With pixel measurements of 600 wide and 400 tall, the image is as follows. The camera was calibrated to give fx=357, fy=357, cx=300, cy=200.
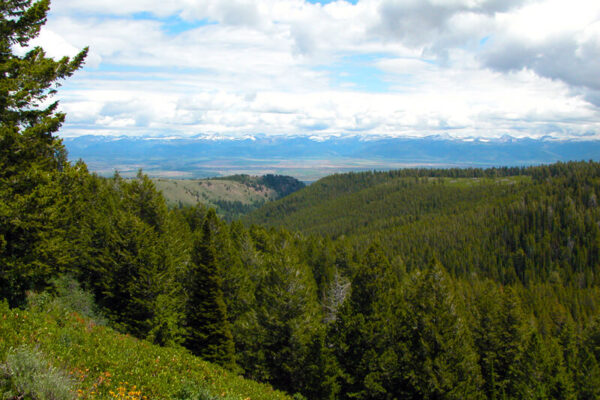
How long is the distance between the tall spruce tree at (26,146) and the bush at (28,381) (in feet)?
32.8

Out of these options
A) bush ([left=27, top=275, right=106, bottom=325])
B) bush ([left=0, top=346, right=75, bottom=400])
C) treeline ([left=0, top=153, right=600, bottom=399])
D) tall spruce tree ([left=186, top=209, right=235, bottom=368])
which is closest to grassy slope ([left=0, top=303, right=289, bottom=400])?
bush ([left=0, top=346, right=75, bottom=400])

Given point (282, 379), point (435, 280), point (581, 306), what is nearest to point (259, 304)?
point (282, 379)

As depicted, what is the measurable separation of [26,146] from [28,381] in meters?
13.2

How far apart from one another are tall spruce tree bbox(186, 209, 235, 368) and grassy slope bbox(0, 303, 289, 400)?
444 inches

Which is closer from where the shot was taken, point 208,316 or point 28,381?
point 28,381

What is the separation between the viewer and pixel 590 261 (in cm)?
16212

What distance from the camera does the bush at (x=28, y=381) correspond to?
8.23 metres

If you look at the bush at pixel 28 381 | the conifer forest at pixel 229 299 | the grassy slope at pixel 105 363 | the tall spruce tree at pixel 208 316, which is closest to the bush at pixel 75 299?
the conifer forest at pixel 229 299

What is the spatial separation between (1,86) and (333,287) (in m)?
37.3

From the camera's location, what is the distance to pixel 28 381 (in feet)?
27.3

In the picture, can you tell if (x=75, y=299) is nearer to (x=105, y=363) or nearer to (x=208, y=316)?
(x=208, y=316)

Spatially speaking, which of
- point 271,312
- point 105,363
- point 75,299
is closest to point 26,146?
point 105,363

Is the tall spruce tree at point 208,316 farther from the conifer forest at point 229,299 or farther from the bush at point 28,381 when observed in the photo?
the bush at point 28,381

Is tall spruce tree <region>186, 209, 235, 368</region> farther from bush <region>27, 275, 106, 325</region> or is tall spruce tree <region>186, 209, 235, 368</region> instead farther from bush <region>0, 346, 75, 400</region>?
bush <region>0, 346, 75, 400</region>
